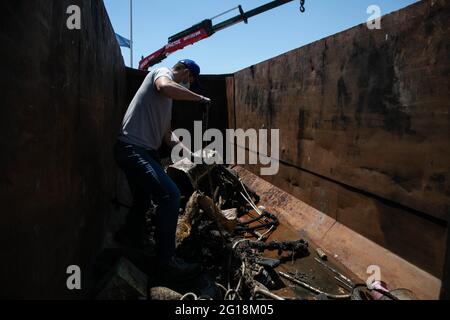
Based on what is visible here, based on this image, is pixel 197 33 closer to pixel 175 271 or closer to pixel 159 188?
pixel 159 188

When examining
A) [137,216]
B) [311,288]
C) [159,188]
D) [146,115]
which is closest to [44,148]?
[159,188]

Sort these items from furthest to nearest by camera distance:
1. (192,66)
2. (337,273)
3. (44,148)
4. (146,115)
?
(337,273), (192,66), (146,115), (44,148)

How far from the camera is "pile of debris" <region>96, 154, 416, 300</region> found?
2.60 m

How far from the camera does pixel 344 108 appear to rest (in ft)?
13.0

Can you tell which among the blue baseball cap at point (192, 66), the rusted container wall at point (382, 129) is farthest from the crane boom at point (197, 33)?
the blue baseball cap at point (192, 66)

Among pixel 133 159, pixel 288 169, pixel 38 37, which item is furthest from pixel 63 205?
pixel 288 169

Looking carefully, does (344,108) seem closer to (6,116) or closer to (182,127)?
(6,116)

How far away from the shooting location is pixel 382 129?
10.9 ft

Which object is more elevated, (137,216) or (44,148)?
(44,148)

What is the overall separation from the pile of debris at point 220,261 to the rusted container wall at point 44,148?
414mm

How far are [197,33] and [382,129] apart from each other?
8652 mm

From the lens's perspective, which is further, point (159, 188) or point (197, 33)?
point (197, 33)

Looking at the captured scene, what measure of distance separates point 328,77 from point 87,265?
11.8ft

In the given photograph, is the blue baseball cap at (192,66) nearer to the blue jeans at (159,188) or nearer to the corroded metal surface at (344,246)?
the blue jeans at (159,188)
